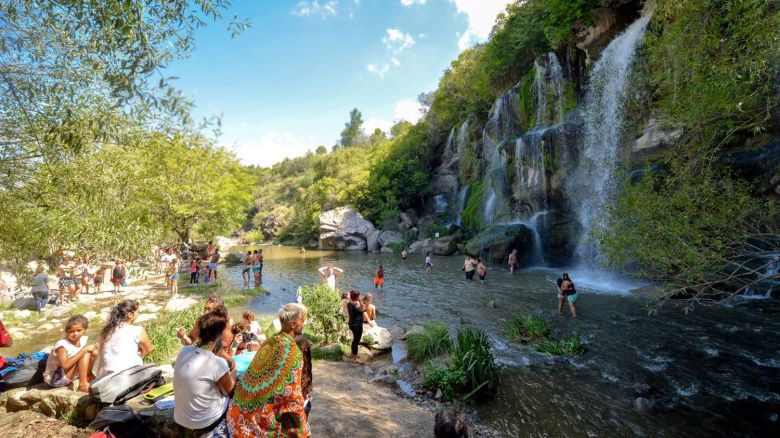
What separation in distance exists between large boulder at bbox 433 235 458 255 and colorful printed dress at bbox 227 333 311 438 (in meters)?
29.6

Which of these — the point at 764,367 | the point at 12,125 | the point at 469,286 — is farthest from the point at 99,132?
the point at 469,286

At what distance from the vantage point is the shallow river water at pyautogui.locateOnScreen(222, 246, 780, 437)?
6477 millimetres

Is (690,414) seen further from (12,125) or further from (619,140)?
(619,140)

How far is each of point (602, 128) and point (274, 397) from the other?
23281mm

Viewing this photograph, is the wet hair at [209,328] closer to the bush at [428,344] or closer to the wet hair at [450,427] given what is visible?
the wet hair at [450,427]

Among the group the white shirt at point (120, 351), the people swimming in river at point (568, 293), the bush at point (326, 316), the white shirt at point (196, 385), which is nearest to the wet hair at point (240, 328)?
the white shirt at point (120, 351)

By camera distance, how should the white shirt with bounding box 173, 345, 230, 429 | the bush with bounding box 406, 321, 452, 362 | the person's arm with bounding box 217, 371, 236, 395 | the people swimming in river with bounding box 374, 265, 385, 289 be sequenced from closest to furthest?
1. the white shirt with bounding box 173, 345, 230, 429
2. the person's arm with bounding box 217, 371, 236, 395
3. the bush with bounding box 406, 321, 452, 362
4. the people swimming in river with bounding box 374, 265, 385, 289

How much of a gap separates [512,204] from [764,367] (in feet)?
67.1

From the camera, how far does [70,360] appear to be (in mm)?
5734

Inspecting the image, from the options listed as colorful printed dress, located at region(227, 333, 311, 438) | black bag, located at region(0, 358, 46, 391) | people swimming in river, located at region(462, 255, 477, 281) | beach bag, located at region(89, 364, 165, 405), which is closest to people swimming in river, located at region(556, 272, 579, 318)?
people swimming in river, located at region(462, 255, 477, 281)

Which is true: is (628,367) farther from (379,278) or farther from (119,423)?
(379,278)

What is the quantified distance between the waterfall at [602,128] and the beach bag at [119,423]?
20.2 meters

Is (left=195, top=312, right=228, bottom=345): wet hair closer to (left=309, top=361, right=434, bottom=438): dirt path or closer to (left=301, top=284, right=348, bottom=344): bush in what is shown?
(left=309, top=361, right=434, bottom=438): dirt path

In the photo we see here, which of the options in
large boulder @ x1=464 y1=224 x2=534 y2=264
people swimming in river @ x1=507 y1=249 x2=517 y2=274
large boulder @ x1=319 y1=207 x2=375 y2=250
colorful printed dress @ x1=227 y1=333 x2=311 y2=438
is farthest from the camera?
large boulder @ x1=319 y1=207 x2=375 y2=250
